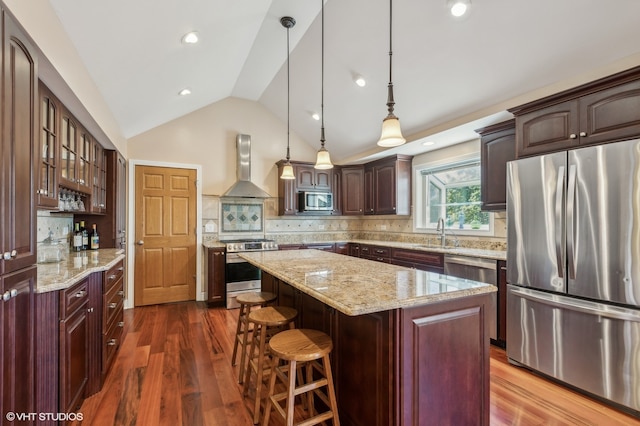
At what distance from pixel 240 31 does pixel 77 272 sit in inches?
95.3

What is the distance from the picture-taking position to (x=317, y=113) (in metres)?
4.79

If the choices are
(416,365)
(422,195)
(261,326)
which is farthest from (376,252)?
(416,365)

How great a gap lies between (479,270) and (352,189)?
292 cm

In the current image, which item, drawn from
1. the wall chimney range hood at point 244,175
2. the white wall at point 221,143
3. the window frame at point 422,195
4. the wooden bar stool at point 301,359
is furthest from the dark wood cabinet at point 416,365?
the white wall at point 221,143

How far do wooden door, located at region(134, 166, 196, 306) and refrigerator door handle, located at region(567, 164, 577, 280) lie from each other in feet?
15.0

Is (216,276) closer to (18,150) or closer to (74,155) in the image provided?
(74,155)

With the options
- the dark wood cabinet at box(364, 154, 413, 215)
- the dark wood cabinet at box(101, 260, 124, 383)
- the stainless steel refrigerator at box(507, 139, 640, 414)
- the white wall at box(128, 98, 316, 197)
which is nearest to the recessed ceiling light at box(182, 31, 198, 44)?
the dark wood cabinet at box(101, 260, 124, 383)

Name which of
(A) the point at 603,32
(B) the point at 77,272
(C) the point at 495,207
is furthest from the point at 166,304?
(A) the point at 603,32

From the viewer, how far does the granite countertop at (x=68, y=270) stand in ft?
5.49

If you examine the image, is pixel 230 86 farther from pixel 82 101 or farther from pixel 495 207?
pixel 495 207

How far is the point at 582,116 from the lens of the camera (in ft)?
7.39

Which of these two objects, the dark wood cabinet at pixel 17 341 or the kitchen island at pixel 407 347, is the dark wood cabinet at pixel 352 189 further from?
the dark wood cabinet at pixel 17 341

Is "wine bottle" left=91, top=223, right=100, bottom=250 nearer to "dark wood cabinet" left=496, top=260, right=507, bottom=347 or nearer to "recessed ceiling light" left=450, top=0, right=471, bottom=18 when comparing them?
"recessed ceiling light" left=450, top=0, right=471, bottom=18

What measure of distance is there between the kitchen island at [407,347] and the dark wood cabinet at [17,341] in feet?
4.10
